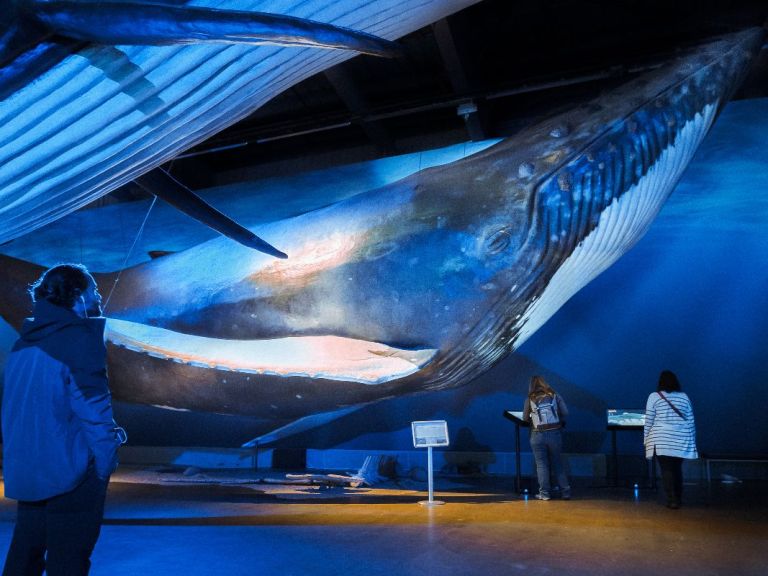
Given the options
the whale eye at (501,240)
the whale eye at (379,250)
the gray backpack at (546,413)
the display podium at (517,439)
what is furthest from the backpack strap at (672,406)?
the whale eye at (379,250)

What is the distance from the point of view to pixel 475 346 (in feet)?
19.6

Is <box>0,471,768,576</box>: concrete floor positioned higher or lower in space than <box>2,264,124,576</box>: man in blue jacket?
lower

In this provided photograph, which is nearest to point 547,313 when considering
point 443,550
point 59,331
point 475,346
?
point 475,346

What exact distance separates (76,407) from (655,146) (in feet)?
17.0

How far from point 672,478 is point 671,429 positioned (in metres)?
0.54

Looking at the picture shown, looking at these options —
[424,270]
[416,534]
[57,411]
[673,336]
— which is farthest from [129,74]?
[673,336]

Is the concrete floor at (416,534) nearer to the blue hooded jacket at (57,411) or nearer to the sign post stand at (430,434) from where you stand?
the sign post stand at (430,434)

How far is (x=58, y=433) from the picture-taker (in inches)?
90.1

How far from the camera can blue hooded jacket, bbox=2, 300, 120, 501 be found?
226cm

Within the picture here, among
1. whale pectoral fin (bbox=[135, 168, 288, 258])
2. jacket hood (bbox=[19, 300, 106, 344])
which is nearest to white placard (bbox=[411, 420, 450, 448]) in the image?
whale pectoral fin (bbox=[135, 168, 288, 258])

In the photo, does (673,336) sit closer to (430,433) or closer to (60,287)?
(430,433)

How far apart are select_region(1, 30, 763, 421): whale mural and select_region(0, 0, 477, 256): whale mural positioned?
235cm

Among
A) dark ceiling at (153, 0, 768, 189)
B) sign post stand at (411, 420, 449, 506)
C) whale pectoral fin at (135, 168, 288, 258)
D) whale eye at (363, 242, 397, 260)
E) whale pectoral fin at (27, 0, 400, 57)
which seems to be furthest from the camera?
dark ceiling at (153, 0, 768, 189)

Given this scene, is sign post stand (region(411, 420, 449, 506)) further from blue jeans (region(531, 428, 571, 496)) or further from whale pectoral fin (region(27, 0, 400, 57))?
whale pectoral fin (region(27, 0, 400, 57))
